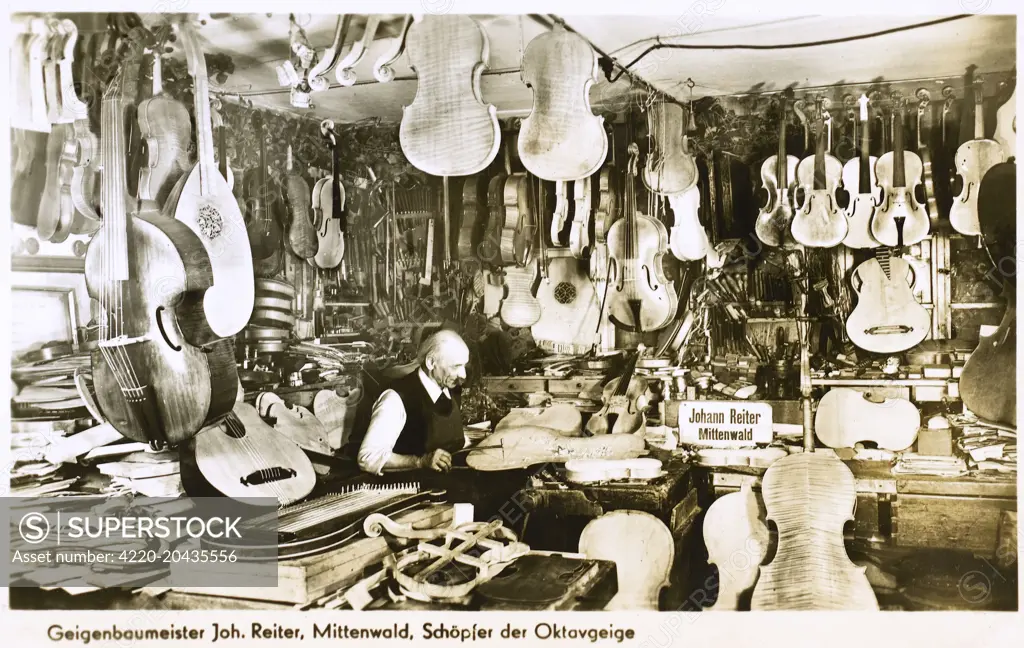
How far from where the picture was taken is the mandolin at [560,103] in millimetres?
2266

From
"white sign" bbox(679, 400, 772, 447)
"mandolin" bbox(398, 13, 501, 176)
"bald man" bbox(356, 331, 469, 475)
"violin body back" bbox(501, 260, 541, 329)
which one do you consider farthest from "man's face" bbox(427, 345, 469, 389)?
"white sign" bbox(679, 400, 772, 447)

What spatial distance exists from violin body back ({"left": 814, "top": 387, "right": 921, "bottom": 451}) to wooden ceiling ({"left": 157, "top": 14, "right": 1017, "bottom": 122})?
1.11 meters

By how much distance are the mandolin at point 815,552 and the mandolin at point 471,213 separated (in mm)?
1374

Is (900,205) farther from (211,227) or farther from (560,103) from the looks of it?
Answer: (211,227)

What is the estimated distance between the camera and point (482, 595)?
2305mm

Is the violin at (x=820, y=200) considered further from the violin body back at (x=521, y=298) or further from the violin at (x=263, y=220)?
the violin at (x=263, y=220)

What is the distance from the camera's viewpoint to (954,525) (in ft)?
7.73

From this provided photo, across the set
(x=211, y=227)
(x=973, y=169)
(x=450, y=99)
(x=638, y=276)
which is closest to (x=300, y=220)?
(x=211, y=227)

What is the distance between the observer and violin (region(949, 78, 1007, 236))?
2355 mm

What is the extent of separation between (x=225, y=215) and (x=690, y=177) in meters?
1.60

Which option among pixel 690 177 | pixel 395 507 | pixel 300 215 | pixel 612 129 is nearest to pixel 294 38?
pixel 300 215

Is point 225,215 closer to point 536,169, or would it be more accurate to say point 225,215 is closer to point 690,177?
point 536,169

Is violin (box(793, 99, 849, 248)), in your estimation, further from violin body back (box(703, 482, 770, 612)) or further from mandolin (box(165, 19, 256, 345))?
mandolin (box(165, 19, 256, 345))

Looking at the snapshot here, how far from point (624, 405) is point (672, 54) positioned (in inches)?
47.9
